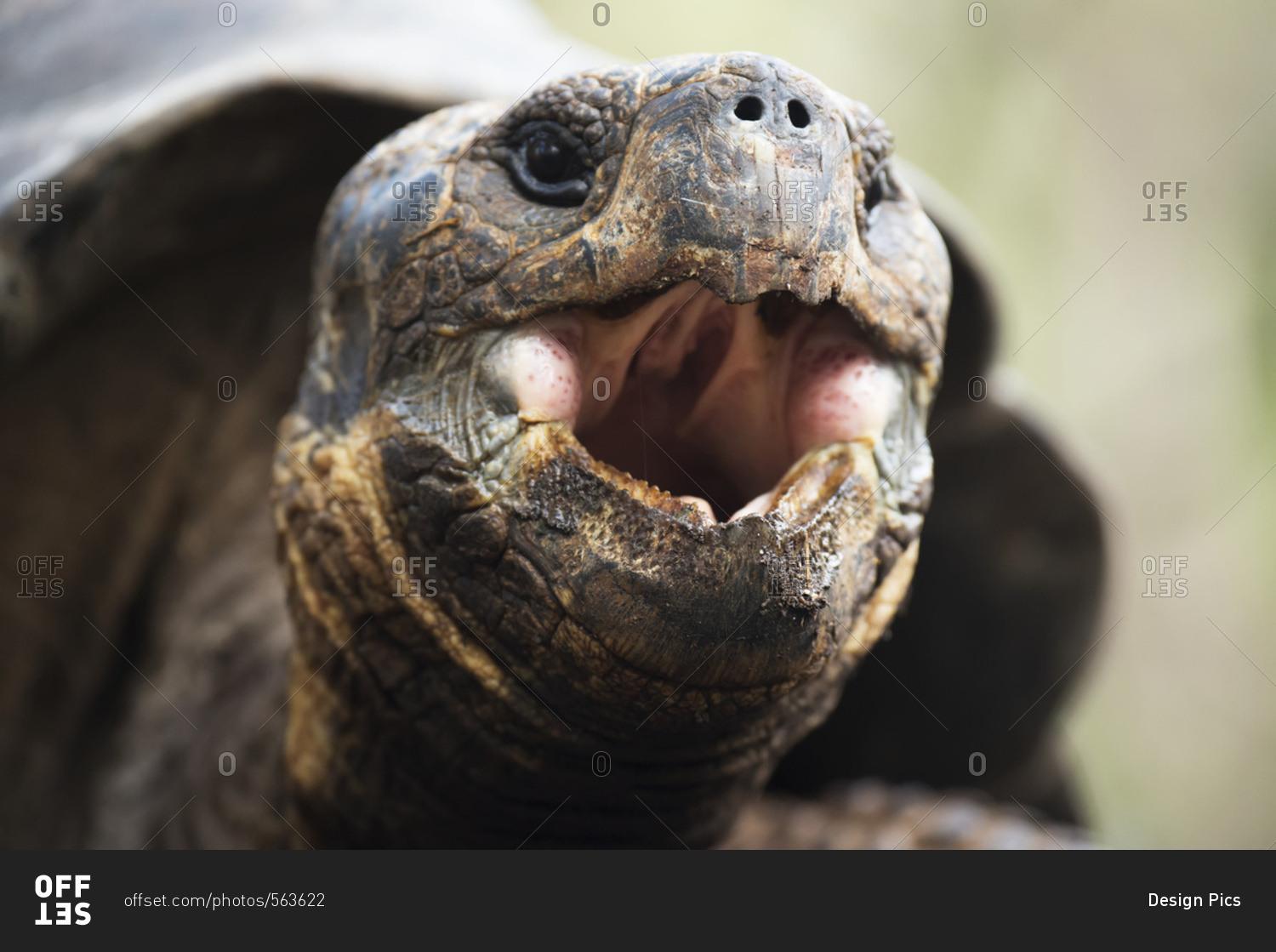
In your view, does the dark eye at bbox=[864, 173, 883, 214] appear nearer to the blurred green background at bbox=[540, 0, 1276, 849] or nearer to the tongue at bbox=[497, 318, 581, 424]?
the tongue at bbox=[497, 318, 581, 424]

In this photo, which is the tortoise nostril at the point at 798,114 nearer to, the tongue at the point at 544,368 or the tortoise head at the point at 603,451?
the tortoise head at the point at 603,451

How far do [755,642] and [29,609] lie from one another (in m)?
1.73

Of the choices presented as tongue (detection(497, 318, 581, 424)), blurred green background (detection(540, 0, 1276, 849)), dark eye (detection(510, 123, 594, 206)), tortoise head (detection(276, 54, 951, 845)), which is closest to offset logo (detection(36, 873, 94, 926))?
tortoise head (detection(276, 54, 951, 845))

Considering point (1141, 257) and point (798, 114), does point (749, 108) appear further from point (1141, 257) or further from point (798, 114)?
point (1141, 257)

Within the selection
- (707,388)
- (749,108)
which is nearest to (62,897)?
(707,388)

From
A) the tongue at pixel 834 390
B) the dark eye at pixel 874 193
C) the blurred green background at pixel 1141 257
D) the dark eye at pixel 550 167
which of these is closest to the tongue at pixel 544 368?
the dark eye at pixel 550 167

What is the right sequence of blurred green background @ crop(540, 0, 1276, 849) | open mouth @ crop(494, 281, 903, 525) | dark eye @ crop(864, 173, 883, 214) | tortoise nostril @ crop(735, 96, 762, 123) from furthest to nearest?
blurred green background @ crop(540, 0, 1276, 849), dark eye @ crop(864, 173, 883, 214), open mouth @ crop(494, 281, 903, 525), tortoise nostril @ crop(735, 96, 762, 123)

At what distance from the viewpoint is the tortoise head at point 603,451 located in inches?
46.4

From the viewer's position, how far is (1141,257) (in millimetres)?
6289

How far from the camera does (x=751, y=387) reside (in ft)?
4.78

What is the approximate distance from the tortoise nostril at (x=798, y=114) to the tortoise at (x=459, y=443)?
19 millimetres

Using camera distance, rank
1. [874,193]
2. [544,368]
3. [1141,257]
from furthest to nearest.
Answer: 1. [1141,257]
2. [874,193]
3. [544,368]

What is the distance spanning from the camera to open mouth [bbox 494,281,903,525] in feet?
4.21

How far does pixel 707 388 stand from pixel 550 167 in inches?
14.4
